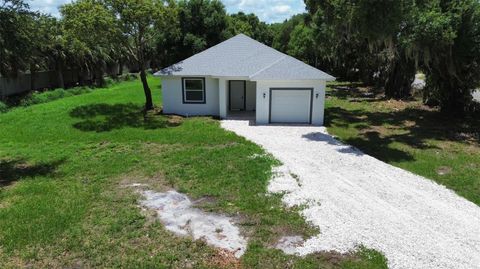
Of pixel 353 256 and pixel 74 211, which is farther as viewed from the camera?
pixel 74 211

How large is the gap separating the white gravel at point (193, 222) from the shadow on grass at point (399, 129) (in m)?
6.93

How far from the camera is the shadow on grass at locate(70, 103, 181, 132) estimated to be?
1769 centimetres

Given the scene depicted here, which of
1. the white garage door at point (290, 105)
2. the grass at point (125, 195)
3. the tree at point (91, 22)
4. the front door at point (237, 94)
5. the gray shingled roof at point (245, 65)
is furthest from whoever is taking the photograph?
the front door at point (237, 94)

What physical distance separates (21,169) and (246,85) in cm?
1299

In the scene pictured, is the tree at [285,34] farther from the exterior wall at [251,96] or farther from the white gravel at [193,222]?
the white gravel at [193,222]

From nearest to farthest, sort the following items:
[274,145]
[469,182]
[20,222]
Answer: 1. [20,222]
2. [469,182]
3. [274,145]

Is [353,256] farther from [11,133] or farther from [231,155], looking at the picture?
[11,133]

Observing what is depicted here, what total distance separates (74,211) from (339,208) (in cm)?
584

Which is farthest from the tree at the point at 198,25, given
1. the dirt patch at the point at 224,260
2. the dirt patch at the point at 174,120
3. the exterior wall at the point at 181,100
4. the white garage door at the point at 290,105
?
the dirt patch at the point at 224,260

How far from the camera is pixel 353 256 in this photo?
6750 millimetres

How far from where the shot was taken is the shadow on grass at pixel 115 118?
58.0 ft

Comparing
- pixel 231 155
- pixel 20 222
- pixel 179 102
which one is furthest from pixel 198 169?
pixel 179 102

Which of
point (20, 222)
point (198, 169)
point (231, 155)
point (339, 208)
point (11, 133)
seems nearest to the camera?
point (20, 222)

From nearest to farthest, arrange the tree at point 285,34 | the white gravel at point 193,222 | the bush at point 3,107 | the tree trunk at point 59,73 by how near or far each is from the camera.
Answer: the white gravel at point 193,222 → the bush at point 3,107 → the tree trunk at point 59,73 → the tree at point 285,34
